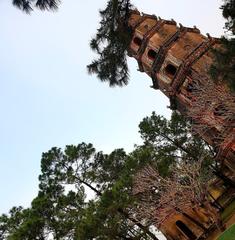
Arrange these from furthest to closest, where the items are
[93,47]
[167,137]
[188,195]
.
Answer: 1. [167,137]
2. [188,195]
3. [93,47]

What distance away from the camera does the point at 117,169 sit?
2609 centimetres

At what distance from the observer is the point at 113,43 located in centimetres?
1319

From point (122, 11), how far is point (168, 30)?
21334 millimetres

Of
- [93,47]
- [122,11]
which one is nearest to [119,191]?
[93,47]

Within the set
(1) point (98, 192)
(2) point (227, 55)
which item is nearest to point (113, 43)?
(2) point (227, 55)

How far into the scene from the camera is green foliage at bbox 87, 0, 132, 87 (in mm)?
11797

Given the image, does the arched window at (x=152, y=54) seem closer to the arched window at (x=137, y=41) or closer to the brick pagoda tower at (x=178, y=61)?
the brick pagoda tower at (x=178, y=61)

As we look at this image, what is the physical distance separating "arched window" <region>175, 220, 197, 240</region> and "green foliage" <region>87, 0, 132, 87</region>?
1606 cm

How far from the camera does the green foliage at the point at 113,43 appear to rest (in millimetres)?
11797

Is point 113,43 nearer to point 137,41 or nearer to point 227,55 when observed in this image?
point 227,55

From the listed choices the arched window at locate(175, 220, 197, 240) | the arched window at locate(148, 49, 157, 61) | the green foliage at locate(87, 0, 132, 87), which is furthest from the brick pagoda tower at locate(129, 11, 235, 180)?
the green foliage at locate(87, 0, 132, 87)

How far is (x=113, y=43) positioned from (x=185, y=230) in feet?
58.0

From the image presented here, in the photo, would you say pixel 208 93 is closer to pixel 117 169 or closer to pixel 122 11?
pixel 117 169

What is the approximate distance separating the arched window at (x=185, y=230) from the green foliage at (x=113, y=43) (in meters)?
16.1
